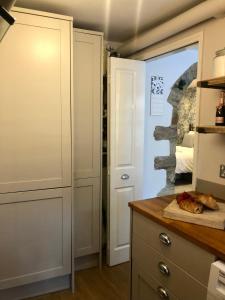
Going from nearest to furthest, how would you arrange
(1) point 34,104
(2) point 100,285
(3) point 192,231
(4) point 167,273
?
1. (3) point 192,231
2. (4) point 167,273
3. (1) point 34,104
4. (2) point 100,285

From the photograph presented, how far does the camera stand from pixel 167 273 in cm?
138

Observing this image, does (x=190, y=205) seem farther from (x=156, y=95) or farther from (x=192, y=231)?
(x=156, y=95)

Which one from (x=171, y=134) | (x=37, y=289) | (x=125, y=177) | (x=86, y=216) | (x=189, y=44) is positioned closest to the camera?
(x=189, y=44)

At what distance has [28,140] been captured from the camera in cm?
196

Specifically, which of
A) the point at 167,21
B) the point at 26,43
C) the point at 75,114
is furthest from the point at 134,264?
the point at 167,21

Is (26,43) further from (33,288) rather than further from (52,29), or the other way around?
(33,288)

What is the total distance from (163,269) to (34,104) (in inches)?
56.2

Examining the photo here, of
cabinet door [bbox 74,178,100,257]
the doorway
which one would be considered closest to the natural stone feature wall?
the doorway

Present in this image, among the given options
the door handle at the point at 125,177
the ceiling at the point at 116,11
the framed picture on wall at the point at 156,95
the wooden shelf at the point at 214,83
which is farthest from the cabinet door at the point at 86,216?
the ceiling at the point at 116,11

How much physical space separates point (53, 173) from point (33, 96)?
2.01 ft

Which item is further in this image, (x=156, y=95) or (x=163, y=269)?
(x=156, y=95)

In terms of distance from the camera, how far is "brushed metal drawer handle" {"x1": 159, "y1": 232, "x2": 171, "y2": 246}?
1.37 meters

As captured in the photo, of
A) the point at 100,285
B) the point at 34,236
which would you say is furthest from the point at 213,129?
the point at 100,285

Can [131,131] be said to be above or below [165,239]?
above
